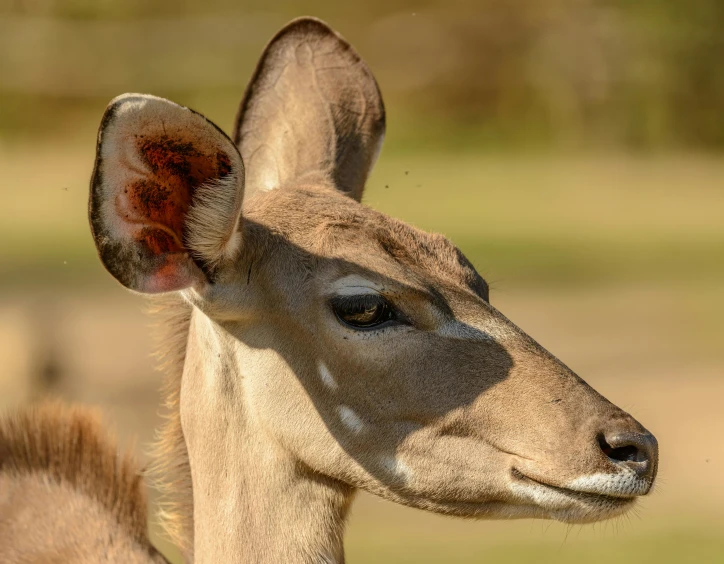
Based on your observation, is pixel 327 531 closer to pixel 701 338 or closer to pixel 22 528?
pixel 22 528

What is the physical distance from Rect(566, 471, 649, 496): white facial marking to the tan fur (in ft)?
5.42

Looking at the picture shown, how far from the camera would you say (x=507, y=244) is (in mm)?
22266

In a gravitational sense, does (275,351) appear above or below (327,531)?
above

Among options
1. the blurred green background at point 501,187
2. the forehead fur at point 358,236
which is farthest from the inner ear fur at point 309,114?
the blurred green background at point 501,187

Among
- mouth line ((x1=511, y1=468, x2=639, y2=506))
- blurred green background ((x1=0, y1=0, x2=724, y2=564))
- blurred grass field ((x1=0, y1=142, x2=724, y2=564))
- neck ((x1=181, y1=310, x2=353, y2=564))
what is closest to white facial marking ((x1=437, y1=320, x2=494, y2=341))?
mouth line ((x1=511, y1=468, x2=639, y2=506))

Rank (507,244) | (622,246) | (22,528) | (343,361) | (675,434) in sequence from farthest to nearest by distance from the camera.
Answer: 1. (622,246)
2. (507,244)
3. (675,434)
4. (22,528)
5. (343,361)

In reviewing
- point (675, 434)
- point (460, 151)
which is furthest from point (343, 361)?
point (460, 151)

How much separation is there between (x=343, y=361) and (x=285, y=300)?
0.25 m

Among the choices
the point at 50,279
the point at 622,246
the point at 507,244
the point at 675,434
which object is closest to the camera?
the point at 675,434

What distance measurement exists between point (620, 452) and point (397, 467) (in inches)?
25.1

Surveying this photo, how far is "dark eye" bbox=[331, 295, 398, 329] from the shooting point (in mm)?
3883

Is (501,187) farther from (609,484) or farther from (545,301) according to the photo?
(609,484)

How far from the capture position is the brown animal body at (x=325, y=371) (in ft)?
12.1

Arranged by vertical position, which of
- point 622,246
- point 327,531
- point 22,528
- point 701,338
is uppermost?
point 327,531
